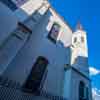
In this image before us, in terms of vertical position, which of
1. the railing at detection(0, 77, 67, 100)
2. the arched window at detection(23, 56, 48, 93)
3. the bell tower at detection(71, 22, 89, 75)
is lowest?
the railing at detection(0, 77, 67, 100)

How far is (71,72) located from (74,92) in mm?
1791

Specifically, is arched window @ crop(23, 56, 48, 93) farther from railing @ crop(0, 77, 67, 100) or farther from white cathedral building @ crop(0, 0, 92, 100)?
railing @ crop(0, 77, 67, 100)

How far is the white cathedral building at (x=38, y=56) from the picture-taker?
8281mm

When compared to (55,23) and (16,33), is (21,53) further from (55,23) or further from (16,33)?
(55,23)

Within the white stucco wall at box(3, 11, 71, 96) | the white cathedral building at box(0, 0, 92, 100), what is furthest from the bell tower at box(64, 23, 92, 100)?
the white stucco wall at box(3, 11, 71, 96)

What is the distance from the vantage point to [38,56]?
11039mm

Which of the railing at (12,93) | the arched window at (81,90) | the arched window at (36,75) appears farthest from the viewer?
the arched window at (81,90)

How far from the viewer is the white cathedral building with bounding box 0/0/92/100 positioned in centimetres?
828

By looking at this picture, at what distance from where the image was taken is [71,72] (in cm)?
1227

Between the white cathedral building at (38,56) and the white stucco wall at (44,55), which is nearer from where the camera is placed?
the white cathedral building at (38,56)

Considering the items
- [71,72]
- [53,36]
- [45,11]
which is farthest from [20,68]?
[45,11]

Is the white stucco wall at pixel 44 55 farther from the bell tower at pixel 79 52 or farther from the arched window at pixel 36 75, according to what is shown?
the bell tower at pixel 79 52

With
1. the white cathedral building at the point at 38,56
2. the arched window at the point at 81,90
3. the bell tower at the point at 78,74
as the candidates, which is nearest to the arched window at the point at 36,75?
the white cathedral building at the point at 38,56

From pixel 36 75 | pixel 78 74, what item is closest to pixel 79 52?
pixel 78 74
